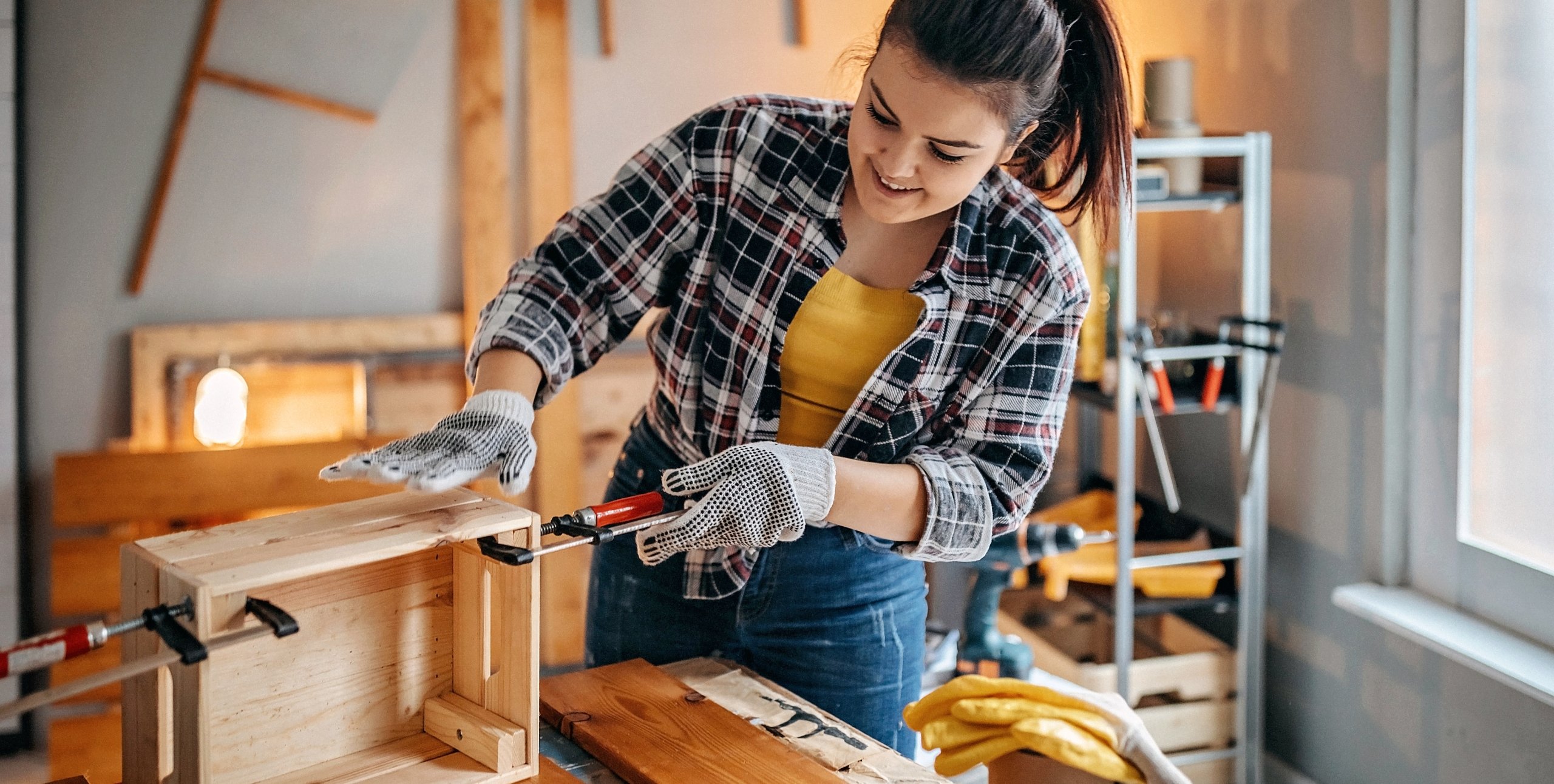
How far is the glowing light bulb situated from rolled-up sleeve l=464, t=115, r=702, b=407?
1.63m

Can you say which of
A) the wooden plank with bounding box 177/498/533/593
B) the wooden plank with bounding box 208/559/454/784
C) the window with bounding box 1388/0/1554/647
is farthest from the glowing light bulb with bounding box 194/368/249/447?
the window with bounding box 1388/0/1554/647

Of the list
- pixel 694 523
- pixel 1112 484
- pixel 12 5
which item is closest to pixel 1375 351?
pixel 1112 484

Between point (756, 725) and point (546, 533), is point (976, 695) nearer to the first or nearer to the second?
point (756, 725)

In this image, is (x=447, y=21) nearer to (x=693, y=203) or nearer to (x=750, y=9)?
(x=750, y=9)

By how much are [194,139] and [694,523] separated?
83.4 inches

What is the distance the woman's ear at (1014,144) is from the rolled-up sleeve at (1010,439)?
0.54 feet

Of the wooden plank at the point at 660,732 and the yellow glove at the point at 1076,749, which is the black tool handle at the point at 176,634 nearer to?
the wooden plank at the point at 660,732

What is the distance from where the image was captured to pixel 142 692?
3.26ft

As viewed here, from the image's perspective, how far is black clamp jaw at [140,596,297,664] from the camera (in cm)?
90

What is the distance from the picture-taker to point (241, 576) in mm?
938

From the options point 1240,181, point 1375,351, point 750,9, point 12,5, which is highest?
point 750,9

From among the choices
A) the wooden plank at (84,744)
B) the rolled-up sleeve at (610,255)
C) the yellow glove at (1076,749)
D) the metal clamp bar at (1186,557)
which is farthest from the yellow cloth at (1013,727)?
the wooden plank at (84,744)

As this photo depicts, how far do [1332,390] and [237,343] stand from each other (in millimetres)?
2302

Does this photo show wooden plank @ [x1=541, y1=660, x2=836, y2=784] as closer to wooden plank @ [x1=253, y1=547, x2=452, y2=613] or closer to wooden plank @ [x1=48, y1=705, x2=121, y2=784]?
wooden plank @ [x1=253, y1=547, x2=452, y2=613]
